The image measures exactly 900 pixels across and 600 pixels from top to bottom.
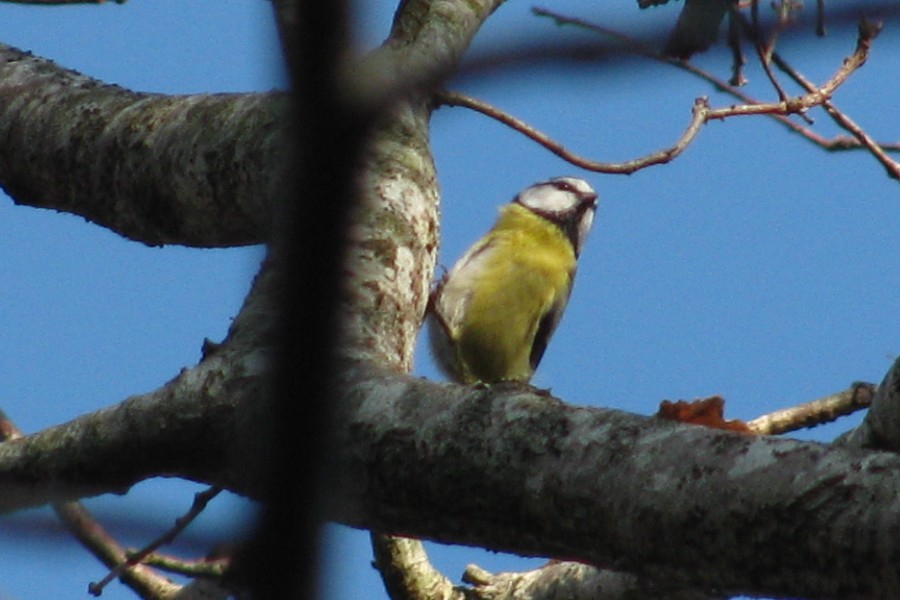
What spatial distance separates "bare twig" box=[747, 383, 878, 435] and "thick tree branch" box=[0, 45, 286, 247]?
4.52 feet

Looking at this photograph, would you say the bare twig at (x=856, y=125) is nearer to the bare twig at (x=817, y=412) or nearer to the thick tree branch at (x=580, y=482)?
the bare twig at (x=817, y=412)

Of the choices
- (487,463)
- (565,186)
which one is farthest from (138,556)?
(565,186)

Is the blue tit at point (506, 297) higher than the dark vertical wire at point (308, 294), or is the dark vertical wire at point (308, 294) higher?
the blue tit at point (506, 297)

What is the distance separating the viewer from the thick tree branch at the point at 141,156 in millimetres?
2643

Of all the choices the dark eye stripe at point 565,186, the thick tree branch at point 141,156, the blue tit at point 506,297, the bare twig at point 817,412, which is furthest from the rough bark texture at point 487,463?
the dark eye stripe at point 565,186

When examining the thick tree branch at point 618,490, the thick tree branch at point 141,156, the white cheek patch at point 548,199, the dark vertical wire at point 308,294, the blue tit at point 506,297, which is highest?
the white cheek patch at point 548,199

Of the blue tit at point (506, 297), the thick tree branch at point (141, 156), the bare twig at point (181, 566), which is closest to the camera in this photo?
the bare twig at point (181, 566)

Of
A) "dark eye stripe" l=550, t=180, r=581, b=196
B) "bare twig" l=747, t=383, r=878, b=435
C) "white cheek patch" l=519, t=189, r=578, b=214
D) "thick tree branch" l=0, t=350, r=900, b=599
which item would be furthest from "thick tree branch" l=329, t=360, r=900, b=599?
"dark eye stripe" l=550, t=180, r=581, b=196

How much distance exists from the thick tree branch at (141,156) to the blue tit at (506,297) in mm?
1899

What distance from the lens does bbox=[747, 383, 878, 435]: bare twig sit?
308 centimetres

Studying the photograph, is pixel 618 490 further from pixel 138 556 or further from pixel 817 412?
pixel 817 412

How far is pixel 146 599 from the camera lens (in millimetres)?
2873

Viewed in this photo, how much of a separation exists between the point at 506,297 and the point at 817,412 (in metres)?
2.02

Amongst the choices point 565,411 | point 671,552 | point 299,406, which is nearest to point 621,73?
point 299,406
